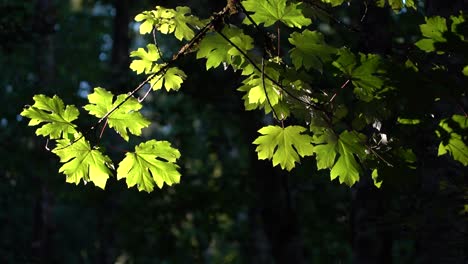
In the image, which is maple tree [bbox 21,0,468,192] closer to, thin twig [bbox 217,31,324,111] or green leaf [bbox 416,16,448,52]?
thin twig [bbox 217,31,324,111]

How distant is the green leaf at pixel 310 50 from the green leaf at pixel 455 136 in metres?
0.51

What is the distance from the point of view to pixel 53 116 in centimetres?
248

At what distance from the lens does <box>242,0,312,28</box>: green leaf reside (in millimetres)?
2336

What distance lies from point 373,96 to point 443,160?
219 cm

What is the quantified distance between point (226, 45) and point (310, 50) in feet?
1.13

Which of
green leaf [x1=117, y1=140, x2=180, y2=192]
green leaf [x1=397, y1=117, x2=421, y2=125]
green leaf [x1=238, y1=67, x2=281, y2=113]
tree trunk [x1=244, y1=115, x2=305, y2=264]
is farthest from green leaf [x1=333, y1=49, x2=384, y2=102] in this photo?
tree trunk [x1=244, y1=115, x2=305, y2=264]

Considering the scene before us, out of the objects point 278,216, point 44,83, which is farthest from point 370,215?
point 44,83

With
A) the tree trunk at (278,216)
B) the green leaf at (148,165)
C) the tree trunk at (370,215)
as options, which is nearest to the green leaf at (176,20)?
the green leaf at (148,165)

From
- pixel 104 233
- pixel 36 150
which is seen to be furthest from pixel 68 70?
pixel 104 233

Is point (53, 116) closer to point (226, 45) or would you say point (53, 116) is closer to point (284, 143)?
point (226, 45)

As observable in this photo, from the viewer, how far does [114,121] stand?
261cm

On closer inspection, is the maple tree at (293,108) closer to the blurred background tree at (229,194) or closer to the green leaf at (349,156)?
the green leaf at (349,156)

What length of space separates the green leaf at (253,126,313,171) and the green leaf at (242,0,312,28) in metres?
0.43

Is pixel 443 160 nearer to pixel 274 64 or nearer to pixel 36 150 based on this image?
pixel 274 64
